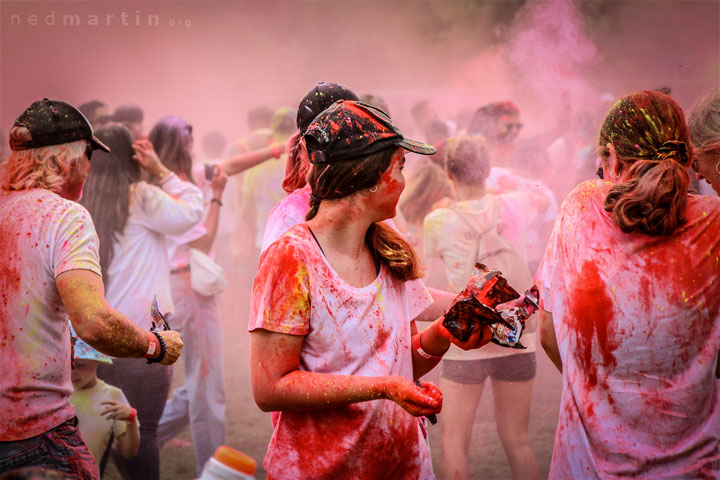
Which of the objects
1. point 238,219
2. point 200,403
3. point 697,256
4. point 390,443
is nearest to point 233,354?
point 200,403

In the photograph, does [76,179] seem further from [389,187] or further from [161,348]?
[389,187]

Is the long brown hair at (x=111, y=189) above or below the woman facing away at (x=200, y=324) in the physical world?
above

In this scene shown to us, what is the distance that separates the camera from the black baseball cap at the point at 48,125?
8.73 feet

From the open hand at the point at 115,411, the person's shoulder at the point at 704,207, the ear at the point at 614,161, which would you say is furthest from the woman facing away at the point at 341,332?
the open hand at the point at 115,411

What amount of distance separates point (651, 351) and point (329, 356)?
96 cm

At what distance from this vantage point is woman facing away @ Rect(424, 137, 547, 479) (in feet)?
13.9

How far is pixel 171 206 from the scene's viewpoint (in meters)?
4.44

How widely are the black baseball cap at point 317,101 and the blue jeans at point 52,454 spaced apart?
4.91ft

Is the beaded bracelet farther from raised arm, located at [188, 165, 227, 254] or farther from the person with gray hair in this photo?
raised arm, located at [188, 165, 227, 254]

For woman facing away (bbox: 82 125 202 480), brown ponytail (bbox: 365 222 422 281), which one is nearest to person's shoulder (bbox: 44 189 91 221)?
brown ponytail (bbox: 365 222 422 281)

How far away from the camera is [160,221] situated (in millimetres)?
Result: 4457

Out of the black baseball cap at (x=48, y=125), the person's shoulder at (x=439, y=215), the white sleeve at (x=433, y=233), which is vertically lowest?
the white sleeve at (x=433, y=233)

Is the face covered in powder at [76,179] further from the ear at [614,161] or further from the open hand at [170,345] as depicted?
the ear at [614,161]

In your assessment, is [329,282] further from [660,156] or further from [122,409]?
[122,409]
